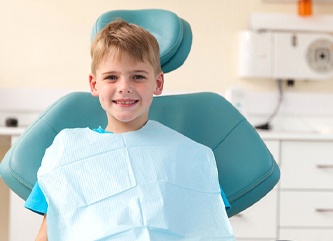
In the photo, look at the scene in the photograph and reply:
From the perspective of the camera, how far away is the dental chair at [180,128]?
78.1 inches

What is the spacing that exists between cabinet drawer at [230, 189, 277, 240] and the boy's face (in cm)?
166

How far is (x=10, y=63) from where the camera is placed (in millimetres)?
3654

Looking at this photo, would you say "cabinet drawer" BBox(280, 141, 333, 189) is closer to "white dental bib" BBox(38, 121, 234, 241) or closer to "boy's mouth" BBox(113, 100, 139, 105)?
"white dental bib" BBox(38, 121, 234, 241)

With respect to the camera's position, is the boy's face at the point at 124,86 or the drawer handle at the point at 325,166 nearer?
the boy's face at the point at 124,86

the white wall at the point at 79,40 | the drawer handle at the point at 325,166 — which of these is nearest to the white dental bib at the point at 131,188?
the drawer handle at the point at 325,166

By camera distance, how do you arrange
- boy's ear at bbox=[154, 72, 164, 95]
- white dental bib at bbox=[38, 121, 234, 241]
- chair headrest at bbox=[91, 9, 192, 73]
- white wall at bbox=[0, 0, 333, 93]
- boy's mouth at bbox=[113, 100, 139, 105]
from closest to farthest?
1. white dental bib at bbox=[38, 121, 234, 241]
2. boy's mouth at bbox=[113, 100, 139, 105]
3. boy's ear at bbox=[154, 72, 164, 95]
4. chair headrest at bbox=[91, 9, 192, 73]
5. white wall at bbox=[0, 0, 333, 93]

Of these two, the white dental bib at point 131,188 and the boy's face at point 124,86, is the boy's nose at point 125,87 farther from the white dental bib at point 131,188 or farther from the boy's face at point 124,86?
the white dental bib at point 131,188

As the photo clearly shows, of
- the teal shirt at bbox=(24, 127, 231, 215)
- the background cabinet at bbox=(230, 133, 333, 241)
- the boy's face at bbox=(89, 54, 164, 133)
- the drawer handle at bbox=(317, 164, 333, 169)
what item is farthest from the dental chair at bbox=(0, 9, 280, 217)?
the drawer handle at bbox=(317, 164, 333, 169)

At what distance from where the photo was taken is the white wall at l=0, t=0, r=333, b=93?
3.66 m

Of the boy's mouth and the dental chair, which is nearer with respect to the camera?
the boy's mouth

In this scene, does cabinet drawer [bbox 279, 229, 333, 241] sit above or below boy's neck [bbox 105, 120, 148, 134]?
below

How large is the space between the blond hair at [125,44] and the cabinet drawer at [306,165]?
1.64 metres

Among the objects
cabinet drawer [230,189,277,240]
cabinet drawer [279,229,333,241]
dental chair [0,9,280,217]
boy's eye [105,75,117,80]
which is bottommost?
cabinet drawer [279,229,333,241]

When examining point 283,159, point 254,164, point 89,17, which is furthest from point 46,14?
point 254,164
